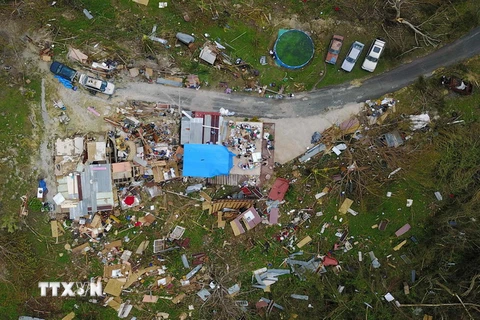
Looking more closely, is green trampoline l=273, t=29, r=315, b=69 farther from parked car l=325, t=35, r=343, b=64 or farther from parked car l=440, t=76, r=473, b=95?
parked car l=440, t=76, r=473, b=95

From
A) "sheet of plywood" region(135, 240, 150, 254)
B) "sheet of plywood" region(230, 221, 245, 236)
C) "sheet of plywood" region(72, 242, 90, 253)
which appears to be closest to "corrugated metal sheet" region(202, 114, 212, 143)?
"sheet of plywood" region(230, 221, 245, 236)

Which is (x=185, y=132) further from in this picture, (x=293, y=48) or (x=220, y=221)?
(x=293, y=48)

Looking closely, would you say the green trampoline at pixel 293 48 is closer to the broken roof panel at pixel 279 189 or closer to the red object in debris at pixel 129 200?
the broken roof panel at pixel 279 189

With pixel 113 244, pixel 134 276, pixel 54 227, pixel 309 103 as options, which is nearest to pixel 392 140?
pixel 309 103

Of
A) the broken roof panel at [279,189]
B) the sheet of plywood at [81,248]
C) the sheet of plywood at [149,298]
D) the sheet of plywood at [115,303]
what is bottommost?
the sheet of plywood at [115,303]

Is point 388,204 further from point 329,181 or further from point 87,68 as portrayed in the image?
point 87,68

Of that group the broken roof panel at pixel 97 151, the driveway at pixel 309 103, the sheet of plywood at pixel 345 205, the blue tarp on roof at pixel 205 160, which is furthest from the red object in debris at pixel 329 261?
the broken roof panel at pixel 97 151
